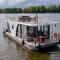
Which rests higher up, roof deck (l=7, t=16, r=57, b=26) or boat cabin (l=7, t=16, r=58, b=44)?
roof deck (l=7, t=16, r=57, b=26)

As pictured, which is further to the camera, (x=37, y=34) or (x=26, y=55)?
(x=37, y=34)

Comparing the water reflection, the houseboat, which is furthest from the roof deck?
the water reflection

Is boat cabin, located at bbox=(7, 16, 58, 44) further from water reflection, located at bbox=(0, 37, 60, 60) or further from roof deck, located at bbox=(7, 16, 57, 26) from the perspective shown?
water reflection, located at bbox=(0, 37, 60, 60)

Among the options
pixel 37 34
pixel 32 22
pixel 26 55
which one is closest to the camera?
pixel 26 55

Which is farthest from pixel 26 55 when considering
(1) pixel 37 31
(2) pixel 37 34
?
(1) pixel 37 31

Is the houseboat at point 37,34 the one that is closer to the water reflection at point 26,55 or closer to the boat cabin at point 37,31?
the boat cabin at point 37,31

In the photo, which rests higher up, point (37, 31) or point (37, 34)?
→ point (37, 31)

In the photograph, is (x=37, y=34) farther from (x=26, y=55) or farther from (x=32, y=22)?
(x=26, y=55)

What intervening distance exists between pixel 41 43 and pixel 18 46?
15.9ft

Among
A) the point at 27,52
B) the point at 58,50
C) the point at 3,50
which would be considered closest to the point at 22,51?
the point at 27,52

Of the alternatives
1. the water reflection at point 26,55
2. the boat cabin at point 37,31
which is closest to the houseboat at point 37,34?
the boat cabin at point 37,31

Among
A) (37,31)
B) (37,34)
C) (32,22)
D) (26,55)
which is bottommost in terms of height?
(26,55)

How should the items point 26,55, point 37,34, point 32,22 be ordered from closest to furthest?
1. point 26,55
2. point 37,34
3. point 32,22

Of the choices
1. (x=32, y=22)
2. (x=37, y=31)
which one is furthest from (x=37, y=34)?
(x=32, y=22)
